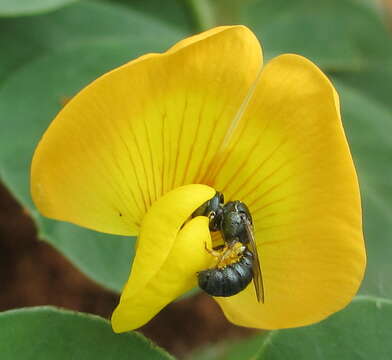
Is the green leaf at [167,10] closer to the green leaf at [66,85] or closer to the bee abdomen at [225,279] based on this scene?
Result: the green leaf at [66,85]

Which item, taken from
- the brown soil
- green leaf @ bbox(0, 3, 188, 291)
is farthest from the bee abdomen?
the brown soil

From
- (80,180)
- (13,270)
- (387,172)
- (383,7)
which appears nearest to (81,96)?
(80,180)

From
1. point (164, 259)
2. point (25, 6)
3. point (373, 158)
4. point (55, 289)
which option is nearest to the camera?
point (164, 259)

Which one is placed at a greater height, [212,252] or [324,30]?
[212,252]

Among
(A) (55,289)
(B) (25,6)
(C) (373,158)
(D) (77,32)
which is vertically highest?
(B) (25,6)

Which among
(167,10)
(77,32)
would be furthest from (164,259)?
(167,10)

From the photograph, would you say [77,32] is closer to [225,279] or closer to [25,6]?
[25,6]
